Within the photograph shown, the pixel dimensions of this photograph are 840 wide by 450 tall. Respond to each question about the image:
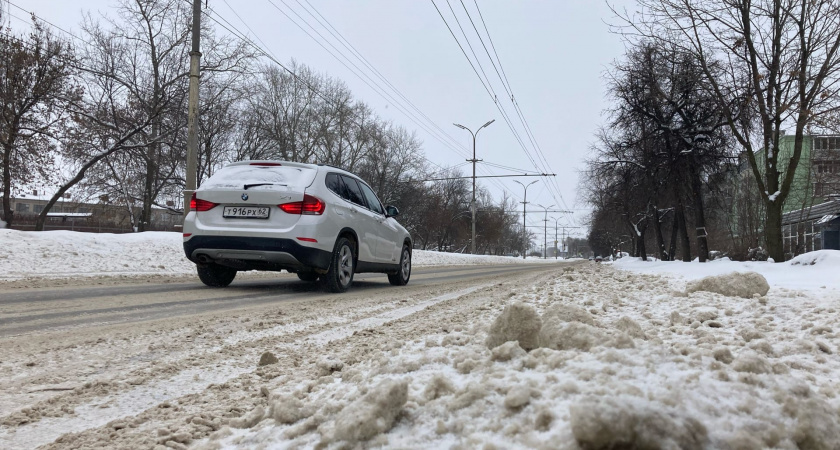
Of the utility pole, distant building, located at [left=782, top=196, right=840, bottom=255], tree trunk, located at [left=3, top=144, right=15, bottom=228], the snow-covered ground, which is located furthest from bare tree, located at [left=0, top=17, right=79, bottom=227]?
distant building, located at [left=782, top=196, right=840, bottom=255]

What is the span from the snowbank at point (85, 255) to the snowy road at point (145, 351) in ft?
9.62

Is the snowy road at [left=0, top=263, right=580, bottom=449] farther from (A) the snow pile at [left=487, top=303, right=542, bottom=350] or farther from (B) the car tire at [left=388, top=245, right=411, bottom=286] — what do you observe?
(B) the car tire at [left=388, top=245, right=411, bottom=286]

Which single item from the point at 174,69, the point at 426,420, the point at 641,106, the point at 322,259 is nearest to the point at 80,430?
the point at 426,420

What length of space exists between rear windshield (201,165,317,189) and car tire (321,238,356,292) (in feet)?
3.12

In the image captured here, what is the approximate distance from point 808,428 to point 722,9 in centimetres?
1472

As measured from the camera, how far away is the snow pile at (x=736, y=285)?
499cm

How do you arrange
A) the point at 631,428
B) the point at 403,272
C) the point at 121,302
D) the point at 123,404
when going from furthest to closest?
the point at 403,272, the point at 121,302, the point at 123,404, the point at 631,428

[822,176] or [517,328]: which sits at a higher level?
[822,176]

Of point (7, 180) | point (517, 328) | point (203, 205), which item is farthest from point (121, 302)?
point (7, 180)

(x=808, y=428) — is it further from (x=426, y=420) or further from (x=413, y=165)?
(x=413, y=165)

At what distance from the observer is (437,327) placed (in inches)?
137

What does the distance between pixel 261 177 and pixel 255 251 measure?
975 mm

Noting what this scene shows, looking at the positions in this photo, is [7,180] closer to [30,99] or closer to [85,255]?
[30,99]

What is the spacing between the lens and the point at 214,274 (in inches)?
272
